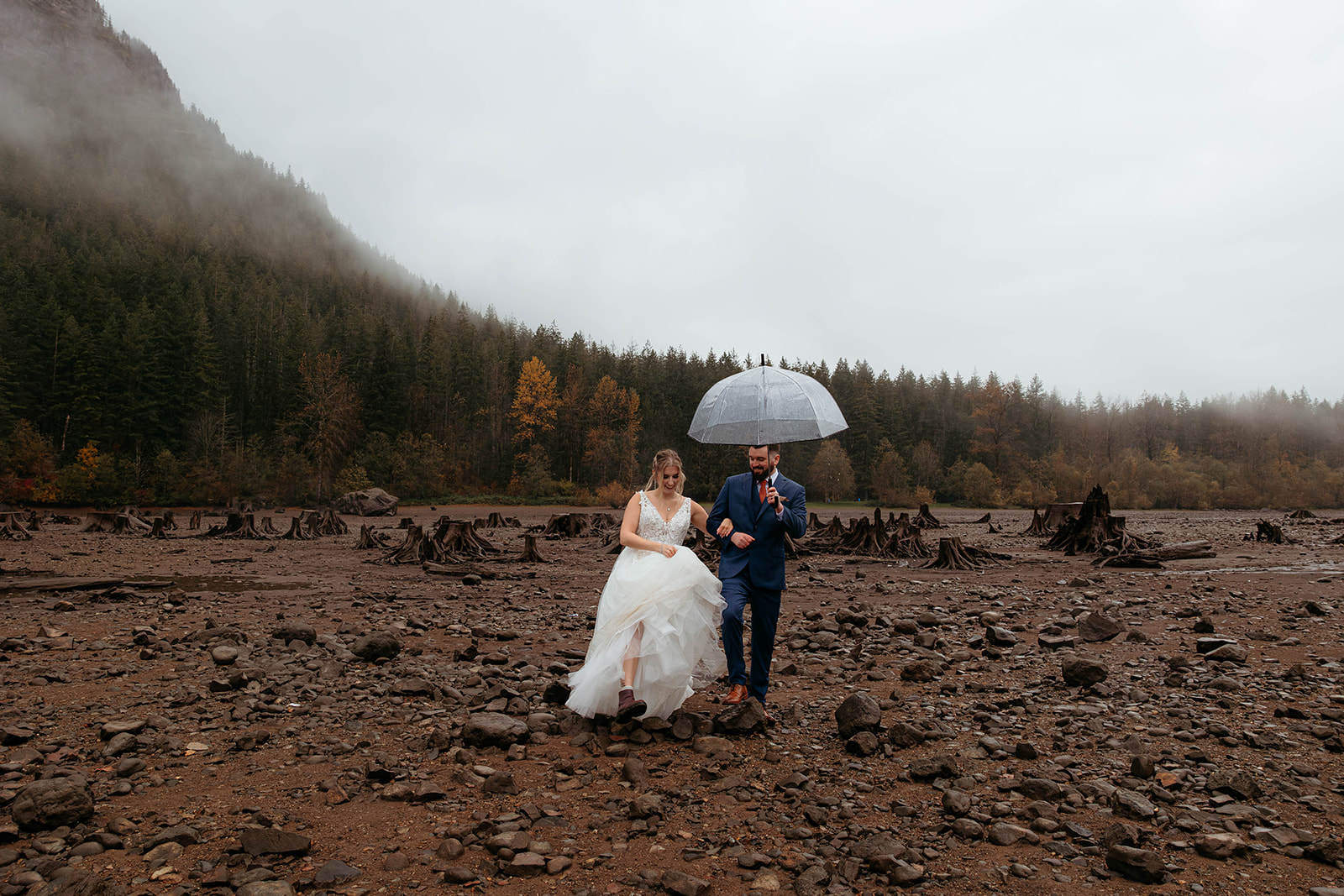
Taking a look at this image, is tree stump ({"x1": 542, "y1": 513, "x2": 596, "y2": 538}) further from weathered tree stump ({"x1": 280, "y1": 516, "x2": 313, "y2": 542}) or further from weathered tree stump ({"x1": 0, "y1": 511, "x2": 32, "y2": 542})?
weathered tree stump ({"x1": 0, "y1": 511, "x2": 32, "y2": 542})

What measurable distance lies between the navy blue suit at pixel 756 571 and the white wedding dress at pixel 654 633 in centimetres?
18

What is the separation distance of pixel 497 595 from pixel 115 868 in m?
9.45

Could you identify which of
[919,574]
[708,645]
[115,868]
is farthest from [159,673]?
[919,574]

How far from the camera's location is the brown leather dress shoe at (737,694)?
5645 mm

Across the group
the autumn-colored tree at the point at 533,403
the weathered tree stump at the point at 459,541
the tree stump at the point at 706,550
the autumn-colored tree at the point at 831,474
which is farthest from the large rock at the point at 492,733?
the autumn-colored tree at the point at 831,474

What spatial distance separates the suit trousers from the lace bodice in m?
0.59

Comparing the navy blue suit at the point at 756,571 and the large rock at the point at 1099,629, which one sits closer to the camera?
the navy blue suit at the point at 756,571

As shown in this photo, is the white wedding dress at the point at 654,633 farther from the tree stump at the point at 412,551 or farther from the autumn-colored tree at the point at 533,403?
the autumn-colored tree at the point at 533,403

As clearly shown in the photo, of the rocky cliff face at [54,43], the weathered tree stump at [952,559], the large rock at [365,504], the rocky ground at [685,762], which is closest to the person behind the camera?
the rocky ground at [685,762]

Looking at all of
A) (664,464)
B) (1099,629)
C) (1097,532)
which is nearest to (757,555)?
(664,464)

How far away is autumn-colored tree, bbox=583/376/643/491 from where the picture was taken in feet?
199

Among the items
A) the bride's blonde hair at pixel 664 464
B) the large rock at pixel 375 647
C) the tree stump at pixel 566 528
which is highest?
the bride's blonde hair at pixel 664 464

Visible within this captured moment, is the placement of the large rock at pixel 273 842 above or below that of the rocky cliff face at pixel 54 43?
below

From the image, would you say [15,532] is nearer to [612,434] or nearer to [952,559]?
[952,559]
